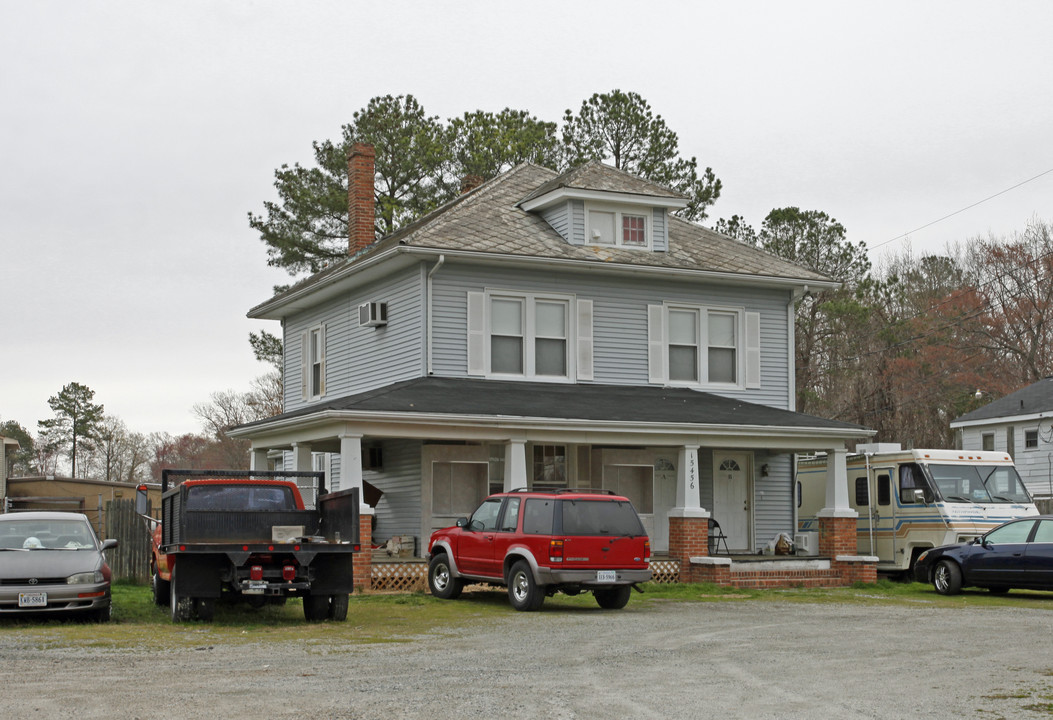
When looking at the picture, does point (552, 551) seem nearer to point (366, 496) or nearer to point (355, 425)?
point (355, 425)

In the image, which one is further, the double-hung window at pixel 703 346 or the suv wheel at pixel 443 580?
the double-hung window at pixel 703 346

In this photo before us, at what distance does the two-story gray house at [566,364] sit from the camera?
23.6 m

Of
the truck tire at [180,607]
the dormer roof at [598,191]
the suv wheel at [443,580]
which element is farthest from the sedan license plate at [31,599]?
the dormer roof at [598,191]

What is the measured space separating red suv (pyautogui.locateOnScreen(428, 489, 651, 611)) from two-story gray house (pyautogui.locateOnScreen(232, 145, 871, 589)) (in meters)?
3.37

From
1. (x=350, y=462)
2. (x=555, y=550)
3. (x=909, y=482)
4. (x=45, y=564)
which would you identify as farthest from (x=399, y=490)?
(x=45, y=564)

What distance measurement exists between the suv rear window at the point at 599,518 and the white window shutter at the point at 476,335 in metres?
7.38

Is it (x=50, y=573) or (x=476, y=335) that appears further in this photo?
(x=476, y=335)

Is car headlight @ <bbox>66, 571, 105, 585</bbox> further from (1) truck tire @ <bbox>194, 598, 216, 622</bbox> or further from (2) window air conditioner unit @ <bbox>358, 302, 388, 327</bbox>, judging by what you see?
(2) window air conditioner unit @ <bbox>358, 302, 388, 327</bbox>

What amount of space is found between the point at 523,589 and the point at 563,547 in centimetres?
101

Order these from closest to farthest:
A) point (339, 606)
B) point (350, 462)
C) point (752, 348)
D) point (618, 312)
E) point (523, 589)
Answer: point (339, 606) < point (523, 589) < point (350, 462) < point (618, 312) < point (752, 348)

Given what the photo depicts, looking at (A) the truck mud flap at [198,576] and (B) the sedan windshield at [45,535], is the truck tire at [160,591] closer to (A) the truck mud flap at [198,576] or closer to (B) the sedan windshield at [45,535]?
(B) the sedan windshield at [45,535]

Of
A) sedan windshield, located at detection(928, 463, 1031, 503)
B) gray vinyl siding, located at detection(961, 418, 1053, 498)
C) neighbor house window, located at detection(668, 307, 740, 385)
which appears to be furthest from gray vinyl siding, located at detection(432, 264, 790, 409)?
gray vinyl siding, located at detection(961, 418, 1053, 498)

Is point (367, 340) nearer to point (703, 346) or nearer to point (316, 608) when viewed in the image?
point (703, 346)

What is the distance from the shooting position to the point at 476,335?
25.2 m
